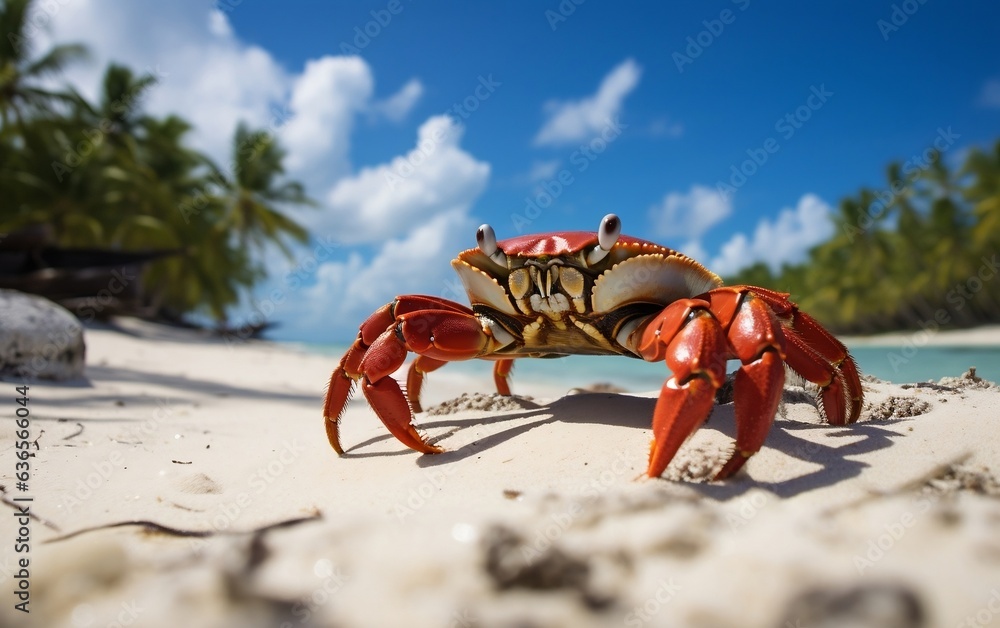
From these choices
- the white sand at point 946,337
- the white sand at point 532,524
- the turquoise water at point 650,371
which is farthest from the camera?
the white sand at point 946,337

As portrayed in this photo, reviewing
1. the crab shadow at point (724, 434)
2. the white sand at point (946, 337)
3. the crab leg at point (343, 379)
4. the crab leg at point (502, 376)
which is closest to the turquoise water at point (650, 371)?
the crab leg at point (502, 376)

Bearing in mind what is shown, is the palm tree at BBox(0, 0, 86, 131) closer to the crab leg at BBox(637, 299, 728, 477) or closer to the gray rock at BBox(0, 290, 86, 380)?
the gray rock at BBox(0, 290, 86, 380)

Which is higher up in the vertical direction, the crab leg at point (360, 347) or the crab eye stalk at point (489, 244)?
the crab eye stalk at point (489, 244)

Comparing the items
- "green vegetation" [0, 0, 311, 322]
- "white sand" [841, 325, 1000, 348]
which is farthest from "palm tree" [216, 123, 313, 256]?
"white sand" [841, 325, 1000, 348]

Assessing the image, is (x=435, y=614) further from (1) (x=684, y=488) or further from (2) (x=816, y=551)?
(1) (x=684, y=488)

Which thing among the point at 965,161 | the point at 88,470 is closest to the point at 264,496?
the point at 88,470

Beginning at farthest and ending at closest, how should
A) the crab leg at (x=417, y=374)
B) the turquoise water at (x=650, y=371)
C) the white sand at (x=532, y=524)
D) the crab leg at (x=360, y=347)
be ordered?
the turquoise water at (x=650, y=371) → the crab leg at (x=417, y=374) → the crab leg at (x=360, y=347) → the white sand at (x=532, y=524)

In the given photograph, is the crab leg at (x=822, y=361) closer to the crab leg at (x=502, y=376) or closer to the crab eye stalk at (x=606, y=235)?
the crab eye stalk at (x=606, y=235)
